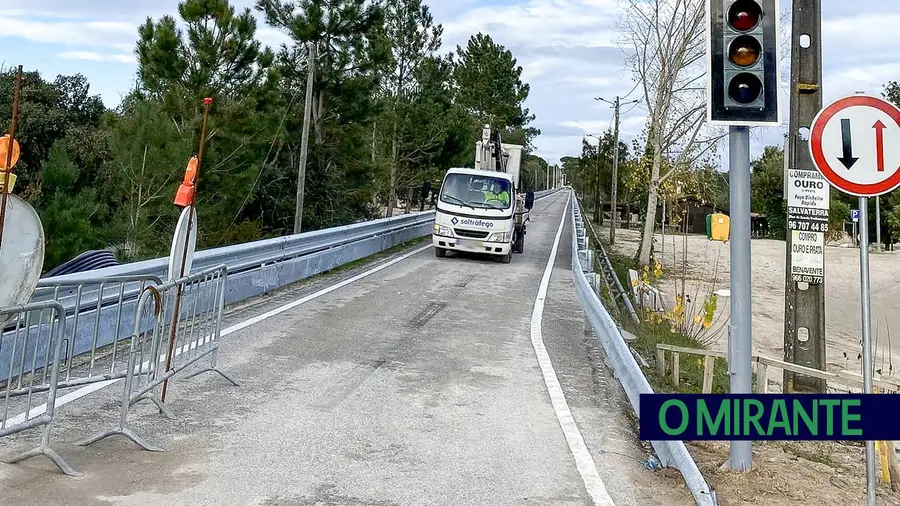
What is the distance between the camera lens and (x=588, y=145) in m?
67.3

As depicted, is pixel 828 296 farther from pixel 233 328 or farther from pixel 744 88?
pixel 744 88

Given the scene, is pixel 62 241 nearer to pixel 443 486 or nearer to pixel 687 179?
pixel 443 486

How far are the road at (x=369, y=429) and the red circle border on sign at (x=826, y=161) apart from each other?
231cm

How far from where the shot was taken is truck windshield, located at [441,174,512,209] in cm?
2155

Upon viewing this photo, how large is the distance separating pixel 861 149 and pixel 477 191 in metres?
16.3

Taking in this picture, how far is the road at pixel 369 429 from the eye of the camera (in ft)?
17.4

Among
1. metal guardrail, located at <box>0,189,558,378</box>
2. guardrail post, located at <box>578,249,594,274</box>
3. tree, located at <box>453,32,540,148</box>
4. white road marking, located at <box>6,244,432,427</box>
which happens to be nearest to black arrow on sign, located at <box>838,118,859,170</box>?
metal guardrail, located at <box>0,189,558,378</box>

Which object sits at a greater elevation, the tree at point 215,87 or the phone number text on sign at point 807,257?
the tree at point 215,87

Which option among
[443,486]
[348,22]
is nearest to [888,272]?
[348,22]

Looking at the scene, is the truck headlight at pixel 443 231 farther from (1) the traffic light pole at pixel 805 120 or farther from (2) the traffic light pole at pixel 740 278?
(2) the traffic light pole at pixel 740 278

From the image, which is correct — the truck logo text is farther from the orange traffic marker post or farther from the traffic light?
the traffic light

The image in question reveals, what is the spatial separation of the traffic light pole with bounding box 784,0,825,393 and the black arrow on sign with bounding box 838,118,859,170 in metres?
3.16

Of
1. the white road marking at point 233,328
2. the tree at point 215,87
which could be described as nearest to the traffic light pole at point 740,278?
the white road marking at point 233,328

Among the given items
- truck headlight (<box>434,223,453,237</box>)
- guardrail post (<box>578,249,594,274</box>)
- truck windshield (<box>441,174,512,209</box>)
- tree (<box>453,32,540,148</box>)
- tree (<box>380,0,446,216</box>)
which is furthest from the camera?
tree (<box>453,32,540,148</box>)
